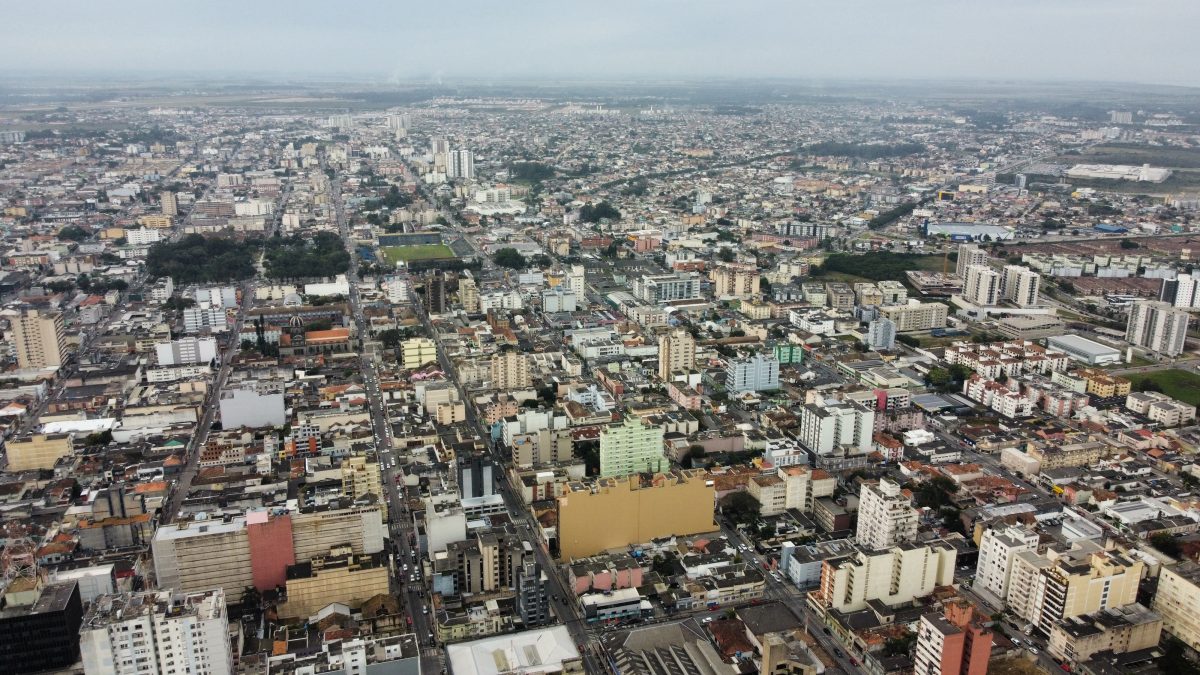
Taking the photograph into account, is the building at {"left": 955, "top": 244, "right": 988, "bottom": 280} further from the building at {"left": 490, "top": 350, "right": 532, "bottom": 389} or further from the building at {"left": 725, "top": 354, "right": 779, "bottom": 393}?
the building at {"left": 490, "top": 350, "right": 532, "bottom": 389}

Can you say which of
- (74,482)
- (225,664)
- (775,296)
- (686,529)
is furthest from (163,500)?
(775,296)

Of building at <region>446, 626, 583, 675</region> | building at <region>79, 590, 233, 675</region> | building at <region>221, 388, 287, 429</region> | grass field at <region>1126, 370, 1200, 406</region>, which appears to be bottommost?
grass field at <region>1126, 370, 1200, 406</region>

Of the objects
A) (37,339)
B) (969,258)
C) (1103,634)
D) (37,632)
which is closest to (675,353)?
(1103,634)

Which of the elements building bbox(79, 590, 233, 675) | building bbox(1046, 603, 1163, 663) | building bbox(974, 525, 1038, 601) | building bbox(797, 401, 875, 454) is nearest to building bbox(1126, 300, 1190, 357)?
building bbox(797, 401, 875, 454)

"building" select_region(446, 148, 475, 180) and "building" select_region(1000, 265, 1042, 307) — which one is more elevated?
"building" select_region(446, 148, 475, 180)

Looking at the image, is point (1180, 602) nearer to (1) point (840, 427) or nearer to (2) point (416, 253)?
(1) point (840, 427)

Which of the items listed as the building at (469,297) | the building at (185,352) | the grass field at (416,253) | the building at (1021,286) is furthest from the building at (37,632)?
the building at (1021,286)
